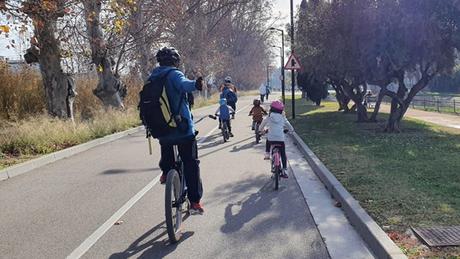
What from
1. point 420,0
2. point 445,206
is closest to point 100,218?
point 445,206

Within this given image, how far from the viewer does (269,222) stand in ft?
20.7

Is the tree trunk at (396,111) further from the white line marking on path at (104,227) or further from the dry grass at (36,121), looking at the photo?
the white line marking on path at (104,227)

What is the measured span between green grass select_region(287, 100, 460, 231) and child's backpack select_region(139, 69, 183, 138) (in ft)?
8.99

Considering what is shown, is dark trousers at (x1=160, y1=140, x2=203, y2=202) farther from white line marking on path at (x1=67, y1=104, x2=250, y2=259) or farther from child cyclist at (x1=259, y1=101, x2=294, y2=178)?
child cyclist at (x1=259, y1=101, x2=294, y2=178)

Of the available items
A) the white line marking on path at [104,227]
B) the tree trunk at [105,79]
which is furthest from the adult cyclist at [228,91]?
the white line marking on path at [104,227]

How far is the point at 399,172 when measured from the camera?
8836mm

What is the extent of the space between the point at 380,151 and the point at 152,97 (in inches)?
312

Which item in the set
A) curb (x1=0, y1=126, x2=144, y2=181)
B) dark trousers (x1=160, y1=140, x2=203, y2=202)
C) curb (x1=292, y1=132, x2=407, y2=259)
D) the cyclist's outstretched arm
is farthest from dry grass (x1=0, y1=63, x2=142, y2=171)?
curb (x1=292, y1=132, x2=407, y2=259)

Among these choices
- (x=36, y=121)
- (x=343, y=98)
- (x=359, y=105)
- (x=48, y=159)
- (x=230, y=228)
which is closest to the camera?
(x=230, y=228)

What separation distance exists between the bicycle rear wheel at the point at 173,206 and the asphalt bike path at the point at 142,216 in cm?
15

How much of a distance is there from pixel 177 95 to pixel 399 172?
5.13m

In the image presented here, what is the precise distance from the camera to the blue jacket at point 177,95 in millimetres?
5371

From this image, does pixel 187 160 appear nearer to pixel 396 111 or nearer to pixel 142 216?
pixel 142 216

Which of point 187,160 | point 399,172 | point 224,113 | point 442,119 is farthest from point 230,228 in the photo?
point 442,119
